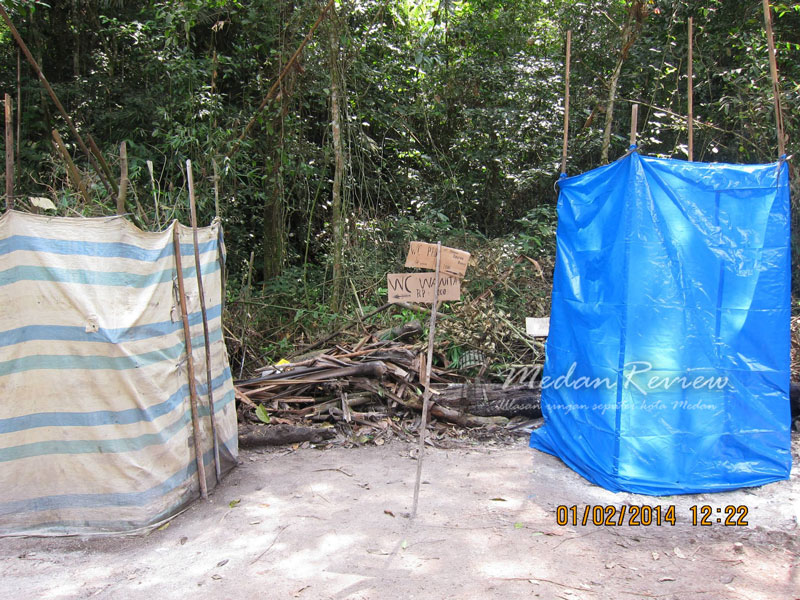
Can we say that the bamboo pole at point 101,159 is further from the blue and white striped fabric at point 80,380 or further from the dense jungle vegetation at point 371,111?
the dense jungle vegetation at point 371,111

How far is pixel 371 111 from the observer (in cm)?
884

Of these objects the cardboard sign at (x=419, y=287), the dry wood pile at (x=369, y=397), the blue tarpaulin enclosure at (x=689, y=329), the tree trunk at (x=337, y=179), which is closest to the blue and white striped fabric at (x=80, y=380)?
the cardboard sign at (x=419, y=287)

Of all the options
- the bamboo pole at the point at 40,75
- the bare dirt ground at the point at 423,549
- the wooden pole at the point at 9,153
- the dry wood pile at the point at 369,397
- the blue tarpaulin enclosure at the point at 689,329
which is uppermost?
the bamboo pole at the point at 40,75

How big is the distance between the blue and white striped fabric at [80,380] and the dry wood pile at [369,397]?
6.30 feet

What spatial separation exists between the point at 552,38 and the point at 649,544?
9.29 metres

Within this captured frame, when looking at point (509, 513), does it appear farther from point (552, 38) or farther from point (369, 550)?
point (552, 38)

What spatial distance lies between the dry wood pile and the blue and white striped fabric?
1920 mm

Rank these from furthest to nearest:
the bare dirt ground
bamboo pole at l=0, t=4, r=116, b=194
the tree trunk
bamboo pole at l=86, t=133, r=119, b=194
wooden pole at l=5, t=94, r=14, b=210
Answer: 1. the tree trunk
2. bamboo pole at l=86, t=133, r=119, b=194
3. bamboo pole at l=0, t=4, r=116, b=194
4. wooden pole at l=5, t=94, r=14, b=210
5. the bare dirt ground

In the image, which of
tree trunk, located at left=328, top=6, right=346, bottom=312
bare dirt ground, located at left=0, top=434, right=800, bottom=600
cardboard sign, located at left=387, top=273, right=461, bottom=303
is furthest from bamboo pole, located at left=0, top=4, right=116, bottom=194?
tree trunk, located at left=328, top=6, right=346, bottom=312

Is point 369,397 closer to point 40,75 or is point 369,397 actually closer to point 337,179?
point 337,179

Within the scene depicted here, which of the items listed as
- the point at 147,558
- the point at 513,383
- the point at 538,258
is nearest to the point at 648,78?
the point at 538,258

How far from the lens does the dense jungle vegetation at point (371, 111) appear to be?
294 inches

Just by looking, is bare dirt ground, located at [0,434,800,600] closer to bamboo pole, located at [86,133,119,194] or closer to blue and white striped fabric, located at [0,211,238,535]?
blue and white striped fabric, located at [0,211,238,535]

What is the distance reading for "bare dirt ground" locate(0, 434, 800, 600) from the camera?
2.80 metres
